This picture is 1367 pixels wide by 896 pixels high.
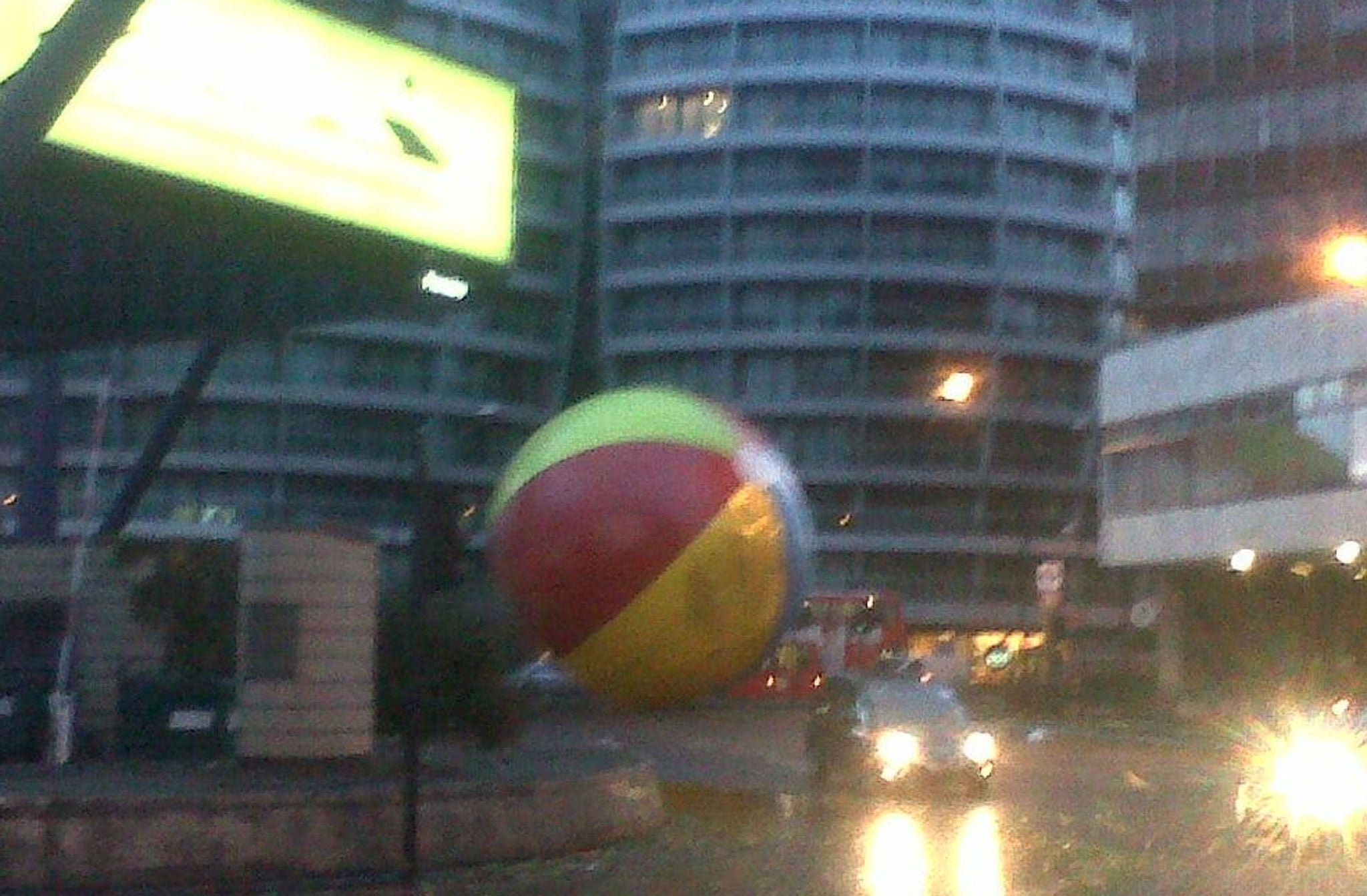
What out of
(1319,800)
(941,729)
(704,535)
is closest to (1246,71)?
(941,729)

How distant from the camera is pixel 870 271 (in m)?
85.2

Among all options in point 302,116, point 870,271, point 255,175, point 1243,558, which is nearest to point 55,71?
point 255,175

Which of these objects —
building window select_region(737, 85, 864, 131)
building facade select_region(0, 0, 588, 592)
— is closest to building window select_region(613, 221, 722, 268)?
building facade select_region(0, 0, 588, 592)

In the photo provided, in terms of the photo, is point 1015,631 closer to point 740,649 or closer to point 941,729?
point 941,729

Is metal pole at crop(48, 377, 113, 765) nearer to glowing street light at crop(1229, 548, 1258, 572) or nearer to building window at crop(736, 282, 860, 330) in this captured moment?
glowing street light at crop(1229, 548, 1258, 572)

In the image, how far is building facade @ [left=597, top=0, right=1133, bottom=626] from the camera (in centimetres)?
8569

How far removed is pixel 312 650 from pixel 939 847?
18.0ft

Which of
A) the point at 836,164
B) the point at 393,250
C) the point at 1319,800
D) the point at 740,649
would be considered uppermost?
the point at 836,164

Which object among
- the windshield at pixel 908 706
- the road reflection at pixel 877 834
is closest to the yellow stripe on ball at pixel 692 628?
the road reflection at pixel 877 834

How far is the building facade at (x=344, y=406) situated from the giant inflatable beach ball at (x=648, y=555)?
6430cm

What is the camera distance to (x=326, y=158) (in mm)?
19125

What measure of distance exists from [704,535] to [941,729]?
42.1 ft

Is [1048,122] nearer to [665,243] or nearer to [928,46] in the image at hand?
[928,46]

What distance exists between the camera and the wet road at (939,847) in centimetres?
1473
